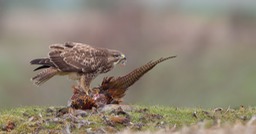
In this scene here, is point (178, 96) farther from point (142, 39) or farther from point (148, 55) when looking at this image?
point (142, 39)

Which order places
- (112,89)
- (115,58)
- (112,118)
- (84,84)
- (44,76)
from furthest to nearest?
(115,58) < (84,84) < (44,76) < (112,89) < (112,118)

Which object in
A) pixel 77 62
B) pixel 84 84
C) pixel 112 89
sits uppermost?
pixel 77 62

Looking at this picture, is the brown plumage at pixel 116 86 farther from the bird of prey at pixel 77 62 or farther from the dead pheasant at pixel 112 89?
the bird of prey at pixel 77 62

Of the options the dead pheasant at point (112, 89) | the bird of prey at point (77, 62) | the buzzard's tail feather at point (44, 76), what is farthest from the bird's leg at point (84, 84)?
the buzzard's tail feather at point (44, 76)

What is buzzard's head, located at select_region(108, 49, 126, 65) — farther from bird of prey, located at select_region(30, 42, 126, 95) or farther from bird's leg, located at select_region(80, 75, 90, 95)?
bird's leg, located at select_region(80, 75, 90, 95)

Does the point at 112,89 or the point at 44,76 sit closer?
the point at 112,89

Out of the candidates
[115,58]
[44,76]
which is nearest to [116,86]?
[115,58]

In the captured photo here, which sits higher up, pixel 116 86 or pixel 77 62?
pixel 77 62

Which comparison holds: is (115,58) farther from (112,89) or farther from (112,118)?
(112,118)
